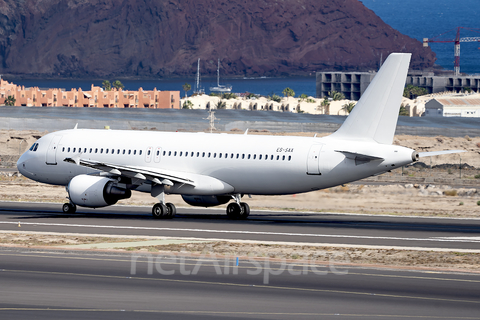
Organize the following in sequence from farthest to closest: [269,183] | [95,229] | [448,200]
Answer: [448,200] < [269,183] < [95,229]

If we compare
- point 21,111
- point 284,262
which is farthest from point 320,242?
point 21,111

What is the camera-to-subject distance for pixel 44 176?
43250 millimetres

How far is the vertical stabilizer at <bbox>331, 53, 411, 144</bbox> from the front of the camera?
1436 inches

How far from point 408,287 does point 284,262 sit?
5.11 metres

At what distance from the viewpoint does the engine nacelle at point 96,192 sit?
3897cm

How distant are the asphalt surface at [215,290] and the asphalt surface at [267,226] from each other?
7.10 meters

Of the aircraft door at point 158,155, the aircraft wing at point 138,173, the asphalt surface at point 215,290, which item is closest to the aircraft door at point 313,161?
the aircraft wing at point 138,173

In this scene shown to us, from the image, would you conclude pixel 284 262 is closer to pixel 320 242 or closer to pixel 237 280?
pixel 237 280

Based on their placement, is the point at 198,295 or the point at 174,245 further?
the point at 174,245

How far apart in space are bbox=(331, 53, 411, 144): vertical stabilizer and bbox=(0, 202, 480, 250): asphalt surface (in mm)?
4561

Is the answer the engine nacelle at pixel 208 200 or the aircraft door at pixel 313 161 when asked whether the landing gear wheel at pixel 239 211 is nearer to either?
the engine nacelle at pixel 208 200

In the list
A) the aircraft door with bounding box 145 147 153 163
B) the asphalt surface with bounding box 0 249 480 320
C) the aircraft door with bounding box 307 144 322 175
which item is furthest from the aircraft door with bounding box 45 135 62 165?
the asphalt surface with bounding box 0 249 480 320

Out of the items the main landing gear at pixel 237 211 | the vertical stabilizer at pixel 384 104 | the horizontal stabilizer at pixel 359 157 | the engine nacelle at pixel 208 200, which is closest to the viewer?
the horizontal stabilizer at pixel 359 157

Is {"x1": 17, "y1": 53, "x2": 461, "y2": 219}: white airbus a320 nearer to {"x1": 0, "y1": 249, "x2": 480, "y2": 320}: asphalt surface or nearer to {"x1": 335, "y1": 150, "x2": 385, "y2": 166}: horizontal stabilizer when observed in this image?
{"x1": 335, "y1": 150, "x2": 385, "y2": 166}: horizontal stabilizer
